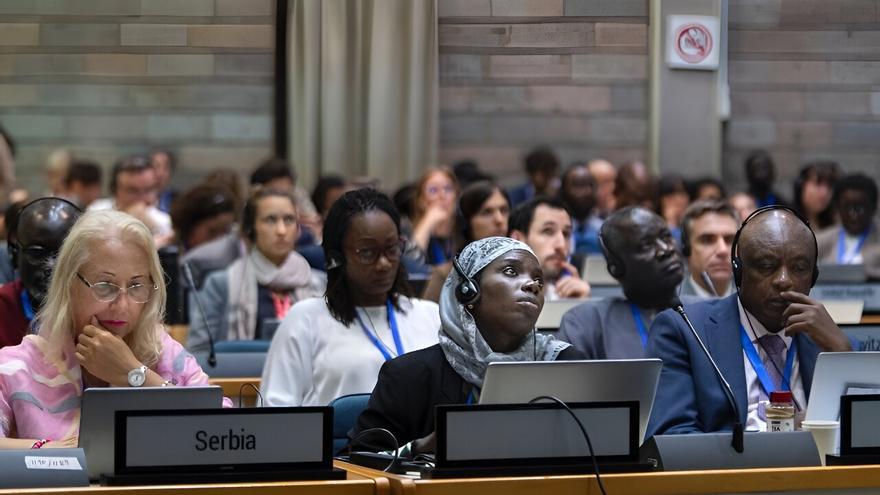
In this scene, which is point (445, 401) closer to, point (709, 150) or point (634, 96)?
point (634, 96)

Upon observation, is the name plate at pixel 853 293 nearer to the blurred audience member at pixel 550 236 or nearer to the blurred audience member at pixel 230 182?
the blurred audience member at pixel 550 236

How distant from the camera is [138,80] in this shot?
23.5 ft

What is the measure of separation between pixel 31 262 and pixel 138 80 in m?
2.89

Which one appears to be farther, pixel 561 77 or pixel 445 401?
pixel 561 77

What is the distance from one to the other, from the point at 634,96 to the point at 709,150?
2.24 meters

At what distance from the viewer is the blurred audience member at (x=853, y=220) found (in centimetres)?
878

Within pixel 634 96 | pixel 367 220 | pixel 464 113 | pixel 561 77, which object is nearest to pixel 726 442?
pixel 367 220

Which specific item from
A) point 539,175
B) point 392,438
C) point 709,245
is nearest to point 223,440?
point 392,438

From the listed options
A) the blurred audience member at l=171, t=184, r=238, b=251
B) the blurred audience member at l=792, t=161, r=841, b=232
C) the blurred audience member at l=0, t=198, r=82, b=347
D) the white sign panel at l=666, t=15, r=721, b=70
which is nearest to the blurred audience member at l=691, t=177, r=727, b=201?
the blurred audience member at l=792, t=161, r=841, b=232

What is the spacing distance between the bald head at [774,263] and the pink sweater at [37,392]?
4.55 ft

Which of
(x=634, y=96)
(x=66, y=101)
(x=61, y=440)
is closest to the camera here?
(x=61, y=440)

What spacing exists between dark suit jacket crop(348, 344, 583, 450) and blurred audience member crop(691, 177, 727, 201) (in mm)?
5144

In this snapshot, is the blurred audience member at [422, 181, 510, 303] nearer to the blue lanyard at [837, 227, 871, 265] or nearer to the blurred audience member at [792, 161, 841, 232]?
the blue lanyard at [837, 227, 871, 265]

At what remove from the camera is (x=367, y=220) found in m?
4.61
